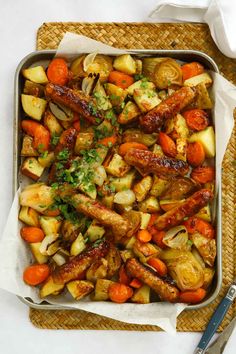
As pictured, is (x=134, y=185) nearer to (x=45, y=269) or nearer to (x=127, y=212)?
→ (x=127, y=212)

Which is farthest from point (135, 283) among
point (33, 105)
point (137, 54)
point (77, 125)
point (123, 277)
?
point (137, 54)

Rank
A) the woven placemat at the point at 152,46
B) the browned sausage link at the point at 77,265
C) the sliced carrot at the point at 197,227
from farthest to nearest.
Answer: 1. the woven placemat at the point at 152,46
2. the sliced carrot at the point at 197,227
3. the browned sausage link at the point at 77,265

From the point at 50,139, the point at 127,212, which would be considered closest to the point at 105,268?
the point at 127,212

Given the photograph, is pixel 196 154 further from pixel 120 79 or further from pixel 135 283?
pixel 135 283

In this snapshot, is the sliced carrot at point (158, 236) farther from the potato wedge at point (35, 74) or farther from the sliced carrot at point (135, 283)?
the potato wedge at point (35, 74)

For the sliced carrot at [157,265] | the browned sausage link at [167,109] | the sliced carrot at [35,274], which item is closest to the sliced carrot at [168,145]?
the browned sausage link at [167,109]
